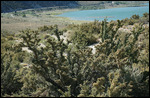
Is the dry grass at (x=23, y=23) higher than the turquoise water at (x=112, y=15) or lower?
lower

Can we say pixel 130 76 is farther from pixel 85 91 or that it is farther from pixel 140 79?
pixel 85 91

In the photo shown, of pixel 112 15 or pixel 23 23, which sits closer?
pixel 23 23

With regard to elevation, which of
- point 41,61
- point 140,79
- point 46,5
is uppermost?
point 46,5

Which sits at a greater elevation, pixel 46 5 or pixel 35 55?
pixel 46 5

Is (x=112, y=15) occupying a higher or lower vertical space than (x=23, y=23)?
higher

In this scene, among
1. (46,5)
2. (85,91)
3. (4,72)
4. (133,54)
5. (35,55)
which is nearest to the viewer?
(85,91)

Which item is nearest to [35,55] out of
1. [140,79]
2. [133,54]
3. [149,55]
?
[140,79]

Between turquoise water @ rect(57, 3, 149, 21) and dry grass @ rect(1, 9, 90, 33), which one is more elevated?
turquoise water @ rect(57, 3, 149, 21)

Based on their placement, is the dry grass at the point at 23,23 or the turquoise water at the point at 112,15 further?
the turquoise water at the point at 112,15

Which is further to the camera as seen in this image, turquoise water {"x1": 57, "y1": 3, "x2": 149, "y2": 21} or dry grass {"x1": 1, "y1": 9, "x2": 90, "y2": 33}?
turquoise water {"x1": 57, "y1": 3, "x2": 149, "y2": 21}

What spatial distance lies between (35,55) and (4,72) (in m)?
1.66

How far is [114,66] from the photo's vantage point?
16.9 ft

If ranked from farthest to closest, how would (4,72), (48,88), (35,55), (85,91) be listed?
(4,72)
(35,55)
(48,88)
(85,91)

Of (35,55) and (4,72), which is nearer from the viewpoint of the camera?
(35,55)
